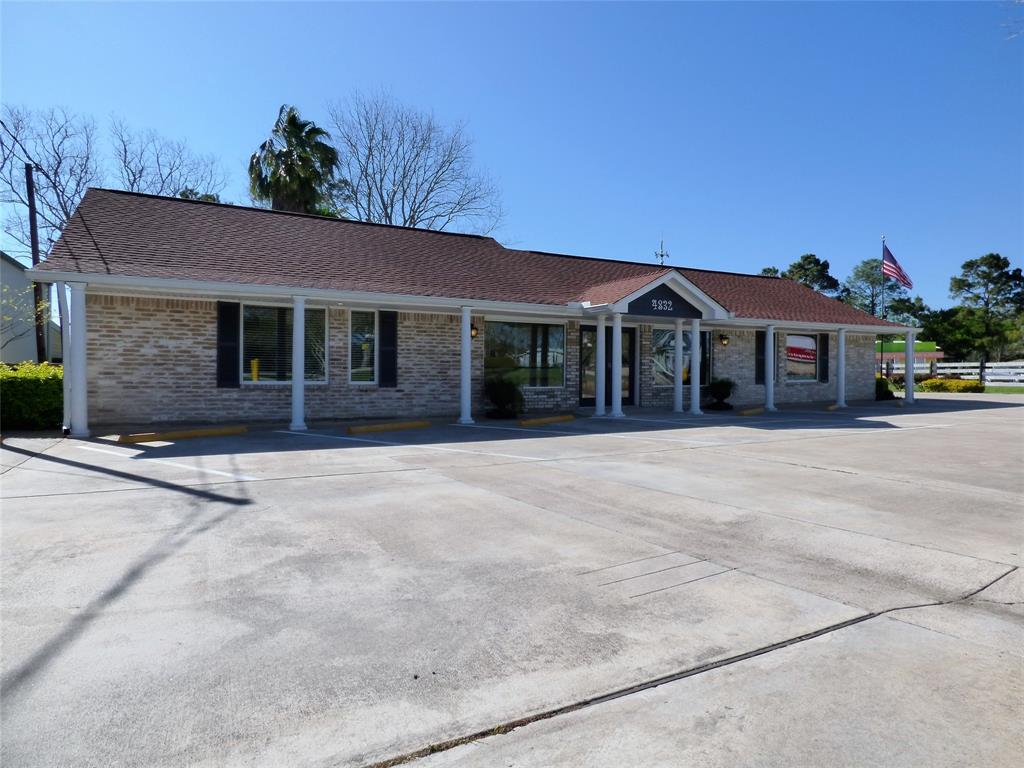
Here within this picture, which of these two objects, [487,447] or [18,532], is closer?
[18,532]

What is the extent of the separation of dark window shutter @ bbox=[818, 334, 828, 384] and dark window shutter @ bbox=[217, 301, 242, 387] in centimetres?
1866

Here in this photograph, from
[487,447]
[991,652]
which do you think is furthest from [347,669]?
[487,447]

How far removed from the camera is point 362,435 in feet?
41.9

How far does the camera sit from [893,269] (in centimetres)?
2455

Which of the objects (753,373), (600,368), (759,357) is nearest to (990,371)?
(759,357)

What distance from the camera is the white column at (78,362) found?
11289 mm

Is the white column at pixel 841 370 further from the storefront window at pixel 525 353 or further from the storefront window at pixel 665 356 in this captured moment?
the storefront window at pixel 525 353

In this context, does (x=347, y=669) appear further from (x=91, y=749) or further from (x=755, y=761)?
(x=755, y=761)

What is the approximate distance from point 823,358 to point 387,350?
1566cm

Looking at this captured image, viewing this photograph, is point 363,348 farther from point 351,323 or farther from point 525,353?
point 525,353

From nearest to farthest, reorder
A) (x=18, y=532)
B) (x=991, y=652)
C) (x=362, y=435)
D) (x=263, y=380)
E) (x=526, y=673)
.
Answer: (x=526, y=673) < (x=991, y=652) < (x=18, y=532) < (x=362, y=435) < (x=263, y=380)

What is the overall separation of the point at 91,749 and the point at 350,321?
1334cm

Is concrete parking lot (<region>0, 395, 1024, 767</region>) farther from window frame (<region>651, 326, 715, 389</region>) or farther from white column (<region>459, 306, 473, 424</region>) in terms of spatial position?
window frame (<region>651, 326, 715, 389</region>)

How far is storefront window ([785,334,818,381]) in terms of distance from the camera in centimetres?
2228
